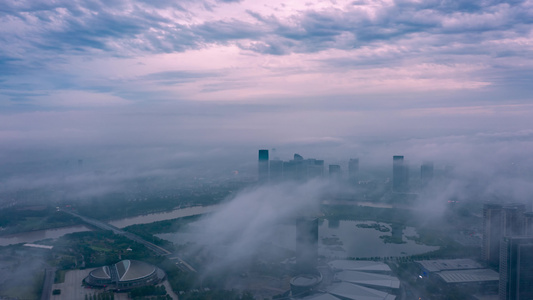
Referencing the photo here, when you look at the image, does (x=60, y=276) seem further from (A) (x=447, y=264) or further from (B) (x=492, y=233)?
→ (B) (x=492, y=233)

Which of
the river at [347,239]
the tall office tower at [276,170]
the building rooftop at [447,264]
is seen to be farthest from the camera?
the tall office tower at [276,170]

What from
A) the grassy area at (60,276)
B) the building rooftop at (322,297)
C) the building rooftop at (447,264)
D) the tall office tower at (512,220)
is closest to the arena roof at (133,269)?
the grassy area at (60,276)

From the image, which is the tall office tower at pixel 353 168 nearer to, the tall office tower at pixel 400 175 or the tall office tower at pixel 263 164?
the tall office tower at pixel 400 175

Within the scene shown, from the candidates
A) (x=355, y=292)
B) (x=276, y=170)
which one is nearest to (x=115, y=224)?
(x=276, y=170)

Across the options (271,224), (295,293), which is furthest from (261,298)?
(271,224)

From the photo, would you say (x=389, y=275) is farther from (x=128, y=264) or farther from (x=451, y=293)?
(x=128, y=264)

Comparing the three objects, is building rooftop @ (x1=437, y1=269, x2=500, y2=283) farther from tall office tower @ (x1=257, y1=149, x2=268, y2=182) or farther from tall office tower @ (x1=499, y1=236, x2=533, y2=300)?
tall office tower @ (x1=257, y1=149, x2=268, y2=182)
